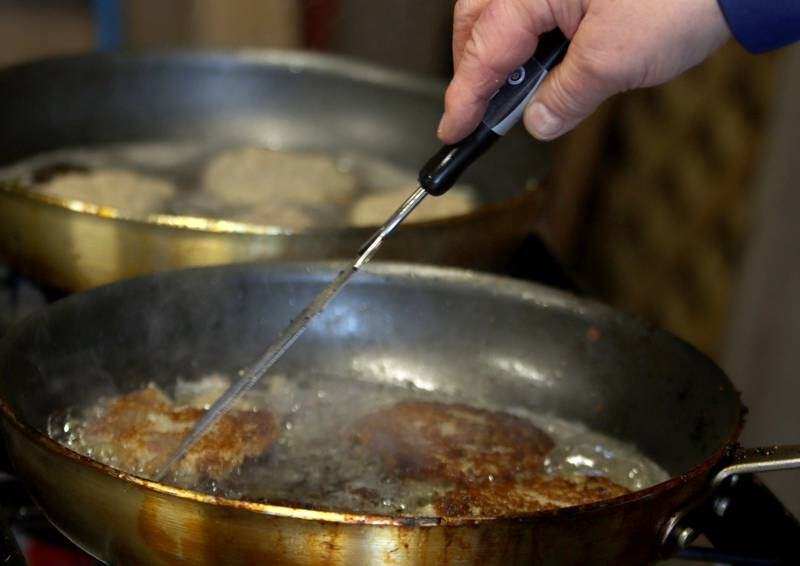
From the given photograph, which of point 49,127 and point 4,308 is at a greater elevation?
point 49,127

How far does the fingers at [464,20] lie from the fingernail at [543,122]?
0.09 metres

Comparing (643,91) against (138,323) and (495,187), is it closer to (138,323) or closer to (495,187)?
(495,187)

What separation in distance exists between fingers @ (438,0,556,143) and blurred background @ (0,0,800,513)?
2.60 ft

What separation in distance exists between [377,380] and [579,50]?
45 centimetres

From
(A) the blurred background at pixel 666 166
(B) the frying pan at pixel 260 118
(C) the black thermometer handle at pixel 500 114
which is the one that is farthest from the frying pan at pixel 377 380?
(A) the blurred background at pixel 666 166

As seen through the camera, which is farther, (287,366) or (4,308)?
(4,308)

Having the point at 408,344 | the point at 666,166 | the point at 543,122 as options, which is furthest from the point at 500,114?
the point at 666,166

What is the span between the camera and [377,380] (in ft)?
3.78

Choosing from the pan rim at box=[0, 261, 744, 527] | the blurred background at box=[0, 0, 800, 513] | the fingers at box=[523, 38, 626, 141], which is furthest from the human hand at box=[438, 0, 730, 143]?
the blurred background at box=[0, 0, 800, 513]

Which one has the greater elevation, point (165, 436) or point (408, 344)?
point (408, 344)

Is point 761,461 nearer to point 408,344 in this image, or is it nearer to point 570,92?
point 570,92

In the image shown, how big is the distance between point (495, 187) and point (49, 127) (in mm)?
688

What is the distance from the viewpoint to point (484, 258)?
1261mm

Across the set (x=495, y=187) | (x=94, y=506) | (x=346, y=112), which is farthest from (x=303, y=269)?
(x=346, y=112)
